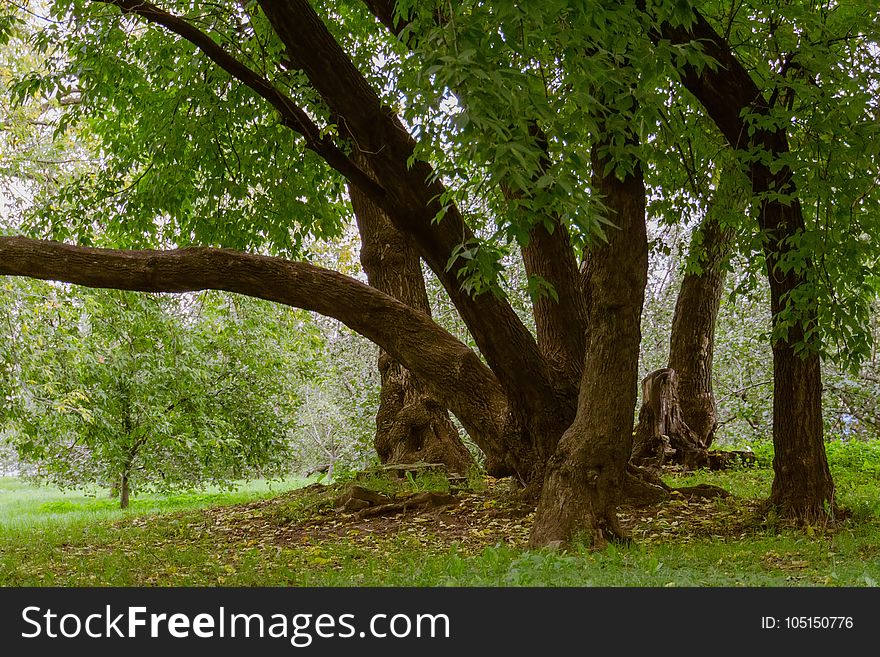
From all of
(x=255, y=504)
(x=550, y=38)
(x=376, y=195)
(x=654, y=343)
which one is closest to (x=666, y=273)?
(x=654, y=343)

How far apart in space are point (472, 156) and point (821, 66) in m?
3.22

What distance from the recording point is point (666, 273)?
1822cm

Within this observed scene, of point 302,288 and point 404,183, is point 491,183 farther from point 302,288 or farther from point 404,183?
point 302,288

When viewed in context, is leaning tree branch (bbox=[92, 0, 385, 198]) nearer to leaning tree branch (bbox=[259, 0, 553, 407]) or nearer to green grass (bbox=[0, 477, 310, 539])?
leaning tree branch (bbox=[259, 0, 553, 407])

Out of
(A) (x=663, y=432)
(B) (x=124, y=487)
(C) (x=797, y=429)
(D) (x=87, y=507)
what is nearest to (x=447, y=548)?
(C) (x=797, y=429)

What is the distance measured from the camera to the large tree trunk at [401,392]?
37.0ft

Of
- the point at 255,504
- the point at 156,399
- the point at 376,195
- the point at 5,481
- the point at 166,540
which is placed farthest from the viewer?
the point at 5,481

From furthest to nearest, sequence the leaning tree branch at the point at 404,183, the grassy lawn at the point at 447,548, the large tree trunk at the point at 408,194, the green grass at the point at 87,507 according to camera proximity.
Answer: the green grass at the point at 87,507
the large tree trunk at the point at 408,194
the leaning tree branch at the point at 404,183
the grassy lawn at the point at 447,548

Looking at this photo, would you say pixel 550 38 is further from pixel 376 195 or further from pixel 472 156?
pixel 376 195

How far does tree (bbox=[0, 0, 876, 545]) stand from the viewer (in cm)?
482

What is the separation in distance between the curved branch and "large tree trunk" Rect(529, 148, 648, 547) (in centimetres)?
195

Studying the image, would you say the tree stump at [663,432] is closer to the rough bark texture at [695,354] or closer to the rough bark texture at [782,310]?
the rough bark texture at [695,354]

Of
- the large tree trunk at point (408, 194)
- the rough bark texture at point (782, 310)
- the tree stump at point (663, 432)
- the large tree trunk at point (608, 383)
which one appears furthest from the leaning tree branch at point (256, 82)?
the tree stump at point (663, 432)

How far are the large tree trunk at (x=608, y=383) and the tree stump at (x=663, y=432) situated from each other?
19.2ft
